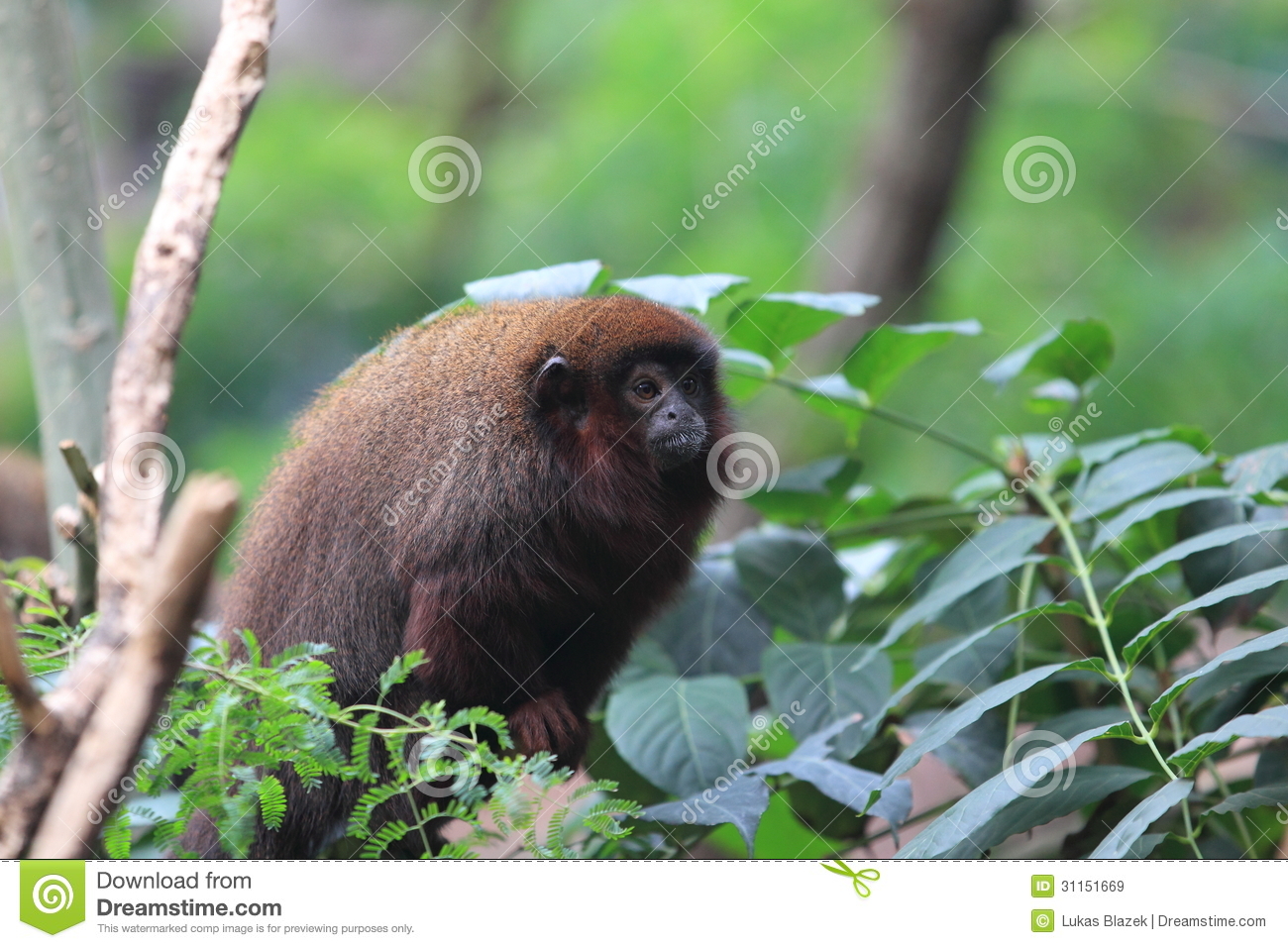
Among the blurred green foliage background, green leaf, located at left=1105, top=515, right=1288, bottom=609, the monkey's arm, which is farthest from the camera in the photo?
the blurred green foliage background

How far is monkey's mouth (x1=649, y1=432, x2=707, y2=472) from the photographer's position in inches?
83.7

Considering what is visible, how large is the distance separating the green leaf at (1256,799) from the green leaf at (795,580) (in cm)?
92

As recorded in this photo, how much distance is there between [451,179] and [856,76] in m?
2.48

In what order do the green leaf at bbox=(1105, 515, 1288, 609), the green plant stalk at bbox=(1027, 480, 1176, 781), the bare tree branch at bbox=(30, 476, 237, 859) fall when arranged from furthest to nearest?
the green leaf at bbox=(1105, 515, 1288, 609) < the green plant stalk at bbox=(1027, 480, 1176, 781) < the bare tree branch at bbox=(30, 476, 237, 859)

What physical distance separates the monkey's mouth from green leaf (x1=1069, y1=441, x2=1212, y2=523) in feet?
2.61

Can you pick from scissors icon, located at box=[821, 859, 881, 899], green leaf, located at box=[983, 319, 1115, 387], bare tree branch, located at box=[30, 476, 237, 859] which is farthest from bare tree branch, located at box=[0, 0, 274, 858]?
green leaf, located at box=[983, 319, 1115, 387]

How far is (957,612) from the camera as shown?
2258mm

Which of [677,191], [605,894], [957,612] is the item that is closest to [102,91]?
[677,191]

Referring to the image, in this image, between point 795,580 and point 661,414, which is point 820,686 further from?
point 661,414

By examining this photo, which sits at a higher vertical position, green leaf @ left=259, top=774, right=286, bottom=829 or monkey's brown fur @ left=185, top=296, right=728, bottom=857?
monkey's brown fur @ left=185, top=296, right=728, bottom=857

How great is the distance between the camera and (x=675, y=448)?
2129 millimetres

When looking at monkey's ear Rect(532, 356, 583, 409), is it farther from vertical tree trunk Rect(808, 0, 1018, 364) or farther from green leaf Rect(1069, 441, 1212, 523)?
vertical tree trunk Rect(808, 0, 1018, 364)

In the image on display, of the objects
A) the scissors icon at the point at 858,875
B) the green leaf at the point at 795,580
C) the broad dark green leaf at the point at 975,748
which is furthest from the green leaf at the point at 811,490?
the scissors icon at the point at 858,875

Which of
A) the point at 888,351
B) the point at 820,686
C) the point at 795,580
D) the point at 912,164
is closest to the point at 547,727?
the point at 820,686
